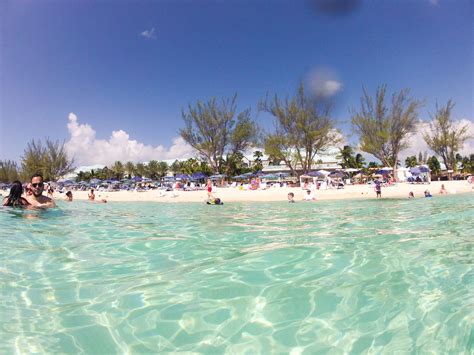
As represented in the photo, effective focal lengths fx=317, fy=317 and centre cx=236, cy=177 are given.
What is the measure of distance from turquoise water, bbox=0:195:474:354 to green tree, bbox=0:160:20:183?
8260cm

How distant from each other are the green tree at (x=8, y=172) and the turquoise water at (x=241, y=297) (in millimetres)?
82600

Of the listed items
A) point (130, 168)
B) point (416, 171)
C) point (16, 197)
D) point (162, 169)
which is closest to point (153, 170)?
point (162, 169)

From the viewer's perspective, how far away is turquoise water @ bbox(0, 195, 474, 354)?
207 centimetres

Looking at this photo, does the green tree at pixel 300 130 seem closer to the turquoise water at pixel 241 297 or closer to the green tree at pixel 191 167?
the green tree at pixel 191 167

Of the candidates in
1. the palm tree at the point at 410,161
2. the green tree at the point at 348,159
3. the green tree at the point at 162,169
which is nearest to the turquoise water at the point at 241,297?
the green tree at the point at 348,159

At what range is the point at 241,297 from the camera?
269cm

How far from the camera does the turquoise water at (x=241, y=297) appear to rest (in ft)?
6.79

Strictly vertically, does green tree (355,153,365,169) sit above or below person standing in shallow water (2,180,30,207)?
above

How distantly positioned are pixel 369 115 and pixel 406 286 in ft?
127

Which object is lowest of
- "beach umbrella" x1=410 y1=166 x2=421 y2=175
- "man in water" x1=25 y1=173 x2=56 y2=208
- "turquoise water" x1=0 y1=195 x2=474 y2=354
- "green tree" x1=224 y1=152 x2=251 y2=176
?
"turquoise water" x1=0 y1=195 x2=474 y2=354

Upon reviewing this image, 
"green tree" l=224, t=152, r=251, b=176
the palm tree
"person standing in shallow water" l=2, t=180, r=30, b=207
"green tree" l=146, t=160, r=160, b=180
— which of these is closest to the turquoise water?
"person standing in shallow water" l=2, t=180, r=30, b=207

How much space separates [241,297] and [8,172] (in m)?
87.7

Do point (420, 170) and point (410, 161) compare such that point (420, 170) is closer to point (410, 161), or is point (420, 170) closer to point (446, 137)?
point (446, 137)

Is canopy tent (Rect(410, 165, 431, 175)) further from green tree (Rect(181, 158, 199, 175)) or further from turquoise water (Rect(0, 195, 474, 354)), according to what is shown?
turquoise water (Rect(0, 195, 474, 354))
